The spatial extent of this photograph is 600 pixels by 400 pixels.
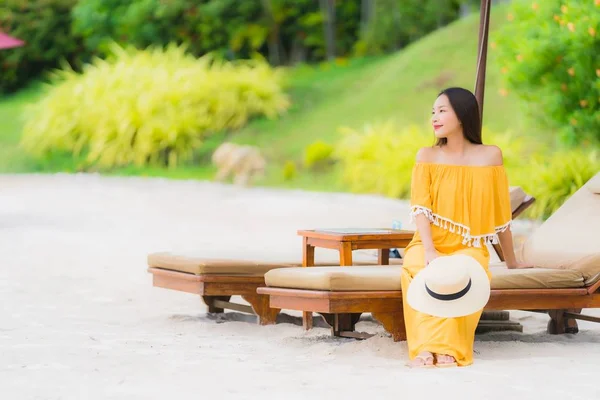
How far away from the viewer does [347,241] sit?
6.04m

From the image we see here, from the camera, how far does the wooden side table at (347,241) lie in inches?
238

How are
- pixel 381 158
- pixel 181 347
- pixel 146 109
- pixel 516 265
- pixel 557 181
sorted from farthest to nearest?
pixel 146 109
pixel 381 158
pixel 557 181
pixel 516 265
pixel 181 347

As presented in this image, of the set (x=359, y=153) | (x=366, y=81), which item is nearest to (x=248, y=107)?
(x=366, y=81)

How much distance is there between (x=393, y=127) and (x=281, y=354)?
13.0 m

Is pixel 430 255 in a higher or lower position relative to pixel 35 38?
lower

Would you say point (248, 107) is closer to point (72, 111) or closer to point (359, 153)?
point (72, 111)

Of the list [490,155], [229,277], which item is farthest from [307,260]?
[490,155]

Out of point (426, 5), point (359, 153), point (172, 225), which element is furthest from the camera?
point (426, 5)

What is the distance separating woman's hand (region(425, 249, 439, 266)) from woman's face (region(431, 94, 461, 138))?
1.78ft

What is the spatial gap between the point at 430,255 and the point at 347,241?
0.70 meters

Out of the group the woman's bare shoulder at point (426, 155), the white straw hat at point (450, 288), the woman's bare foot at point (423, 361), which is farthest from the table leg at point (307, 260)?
the woman's bare foot at point (423, 361)

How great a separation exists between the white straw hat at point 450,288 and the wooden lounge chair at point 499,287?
29 cm

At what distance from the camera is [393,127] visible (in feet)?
60.4

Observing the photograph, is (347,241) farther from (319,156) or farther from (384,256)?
(319,156)
